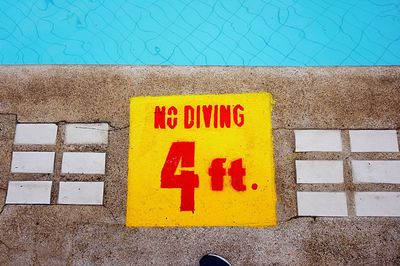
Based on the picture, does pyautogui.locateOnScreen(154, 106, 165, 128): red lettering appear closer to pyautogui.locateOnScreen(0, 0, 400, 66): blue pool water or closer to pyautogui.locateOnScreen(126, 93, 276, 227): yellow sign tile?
pyautogui.locateOnScreen(126, 93, 276, 227): yellow sign tile

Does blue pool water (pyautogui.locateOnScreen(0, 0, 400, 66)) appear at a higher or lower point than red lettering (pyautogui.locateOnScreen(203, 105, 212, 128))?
higher

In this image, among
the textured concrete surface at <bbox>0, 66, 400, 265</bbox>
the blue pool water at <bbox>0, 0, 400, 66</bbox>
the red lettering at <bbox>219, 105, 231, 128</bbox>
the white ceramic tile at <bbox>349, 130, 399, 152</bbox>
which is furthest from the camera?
the blue pool water at <bbox>0, 0, 400, 66</bbox>

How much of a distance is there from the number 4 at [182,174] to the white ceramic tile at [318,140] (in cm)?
108

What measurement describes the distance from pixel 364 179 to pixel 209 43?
2.11m

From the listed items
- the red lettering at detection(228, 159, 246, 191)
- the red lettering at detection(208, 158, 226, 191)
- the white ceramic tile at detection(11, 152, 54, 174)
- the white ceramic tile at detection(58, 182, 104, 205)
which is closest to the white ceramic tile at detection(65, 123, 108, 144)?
the white ceramic tile at detection(11, 152, 54, 174)

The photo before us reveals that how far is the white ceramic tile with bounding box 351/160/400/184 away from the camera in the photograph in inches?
130

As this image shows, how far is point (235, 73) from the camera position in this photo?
11.7ft

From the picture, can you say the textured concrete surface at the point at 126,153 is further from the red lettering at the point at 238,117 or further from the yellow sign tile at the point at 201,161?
the red lettering at the point at 238,117

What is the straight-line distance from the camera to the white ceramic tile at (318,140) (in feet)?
11.1

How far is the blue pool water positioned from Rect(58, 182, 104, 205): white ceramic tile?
1.33 m

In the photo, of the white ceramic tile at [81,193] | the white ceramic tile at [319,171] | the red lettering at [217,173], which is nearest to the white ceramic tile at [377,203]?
the white ceramic tile at [319,171]

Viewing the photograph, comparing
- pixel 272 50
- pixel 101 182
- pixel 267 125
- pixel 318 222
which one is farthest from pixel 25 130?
pixel 318 222

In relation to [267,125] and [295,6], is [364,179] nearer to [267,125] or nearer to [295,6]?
→ [267,125]

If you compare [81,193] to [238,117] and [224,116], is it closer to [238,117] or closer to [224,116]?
[224,116]
